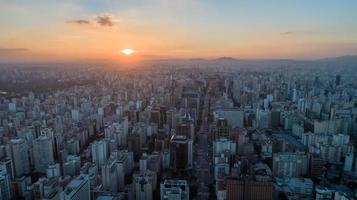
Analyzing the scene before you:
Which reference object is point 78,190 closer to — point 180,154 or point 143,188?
point 143,188

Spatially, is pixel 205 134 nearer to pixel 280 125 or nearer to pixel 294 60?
pixel 280 125

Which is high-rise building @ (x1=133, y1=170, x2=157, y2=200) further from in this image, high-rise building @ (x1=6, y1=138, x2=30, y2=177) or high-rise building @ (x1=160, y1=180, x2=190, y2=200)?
high-rise building @ (x1=6, y1=138, x2=30, y2=177)

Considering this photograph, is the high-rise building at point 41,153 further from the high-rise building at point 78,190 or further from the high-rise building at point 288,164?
the high-rise building at point 288,164

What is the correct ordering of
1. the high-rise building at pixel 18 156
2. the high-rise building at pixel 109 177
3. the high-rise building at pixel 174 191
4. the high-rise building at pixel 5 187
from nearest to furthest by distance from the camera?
the high-rise building at pixel 174 191
the high-rise building at pixel 5 187
the high-rise building at pixel 109 177
the high-rise building at pixel 18 156

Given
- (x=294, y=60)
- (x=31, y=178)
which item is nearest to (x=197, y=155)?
(x=31, y=178)

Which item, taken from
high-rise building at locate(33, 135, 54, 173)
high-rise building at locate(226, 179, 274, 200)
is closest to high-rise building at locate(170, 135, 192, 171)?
high-rise building at locate(226, 179, 274, 200)

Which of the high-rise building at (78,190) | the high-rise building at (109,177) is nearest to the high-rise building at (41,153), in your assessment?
the high-rise building at (109,177)

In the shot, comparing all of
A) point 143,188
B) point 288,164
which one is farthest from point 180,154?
point 288,164
